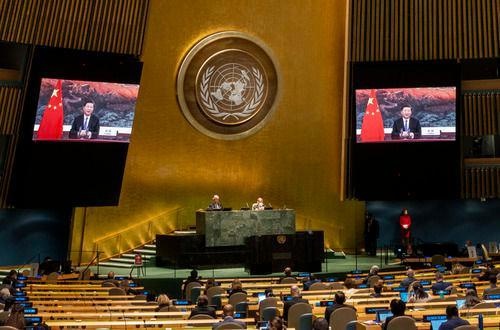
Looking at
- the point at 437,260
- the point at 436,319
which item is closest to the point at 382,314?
the point at 436,319

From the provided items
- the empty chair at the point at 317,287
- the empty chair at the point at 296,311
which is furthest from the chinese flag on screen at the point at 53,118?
the empty chair at the point at 296,311

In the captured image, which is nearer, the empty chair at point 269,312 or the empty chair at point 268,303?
the empty chair at point 269,312

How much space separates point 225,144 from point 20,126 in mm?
6541

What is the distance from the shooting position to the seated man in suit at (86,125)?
67.3ft

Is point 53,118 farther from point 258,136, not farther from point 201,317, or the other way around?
point 201,317

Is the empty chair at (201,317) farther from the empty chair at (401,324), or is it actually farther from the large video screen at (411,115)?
the large video screen at (411,115)

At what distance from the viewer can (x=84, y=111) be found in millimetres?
20688

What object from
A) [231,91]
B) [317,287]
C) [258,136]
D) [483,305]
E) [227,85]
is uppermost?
[227,85]

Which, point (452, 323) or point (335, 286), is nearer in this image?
point (452, 323)

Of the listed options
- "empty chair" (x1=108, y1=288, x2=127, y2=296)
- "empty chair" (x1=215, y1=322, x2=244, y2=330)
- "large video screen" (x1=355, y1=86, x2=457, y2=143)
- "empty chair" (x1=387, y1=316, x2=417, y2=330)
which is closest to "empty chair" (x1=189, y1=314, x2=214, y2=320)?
"empty chair" (x1=215, y1=322, x2=244, y2=330)

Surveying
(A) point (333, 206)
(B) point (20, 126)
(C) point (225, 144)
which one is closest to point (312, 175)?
(A) point (333, 206)

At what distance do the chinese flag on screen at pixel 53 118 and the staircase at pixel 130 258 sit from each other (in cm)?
406

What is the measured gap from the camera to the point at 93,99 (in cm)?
2078

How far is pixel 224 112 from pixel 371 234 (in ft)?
19.7
